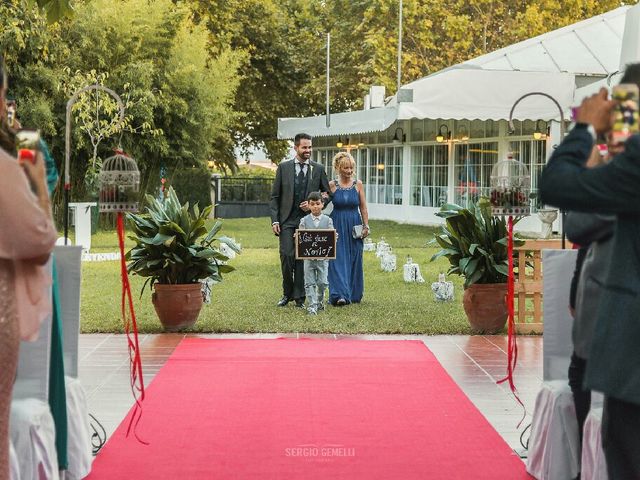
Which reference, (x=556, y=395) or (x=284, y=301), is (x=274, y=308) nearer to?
(x=284, y=301)

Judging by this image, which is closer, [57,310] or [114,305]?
[57,310]

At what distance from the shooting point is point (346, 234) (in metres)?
13.0

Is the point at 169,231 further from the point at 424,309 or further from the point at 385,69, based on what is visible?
the point at 385,69

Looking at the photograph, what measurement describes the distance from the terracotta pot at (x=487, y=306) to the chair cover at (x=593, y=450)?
17.9ft

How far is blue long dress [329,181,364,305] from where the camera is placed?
42.3 feet

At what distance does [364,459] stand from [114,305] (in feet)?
24.5

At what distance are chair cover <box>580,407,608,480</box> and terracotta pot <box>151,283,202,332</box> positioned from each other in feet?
19.8

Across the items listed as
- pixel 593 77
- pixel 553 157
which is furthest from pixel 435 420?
pixel 593 77

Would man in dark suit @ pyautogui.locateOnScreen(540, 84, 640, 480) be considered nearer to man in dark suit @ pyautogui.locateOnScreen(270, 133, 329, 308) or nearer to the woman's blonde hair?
man in dark suit @ pyautogui.locateOnScreen(270, 133, 329, 308)

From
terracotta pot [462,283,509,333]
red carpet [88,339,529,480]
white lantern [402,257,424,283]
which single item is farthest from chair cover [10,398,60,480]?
white lantern [402,257,424,283]

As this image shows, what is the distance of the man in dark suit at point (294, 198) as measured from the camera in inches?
491

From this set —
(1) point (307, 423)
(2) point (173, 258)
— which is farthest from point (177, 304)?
(1) point (307, 423)

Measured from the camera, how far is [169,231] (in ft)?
35.0

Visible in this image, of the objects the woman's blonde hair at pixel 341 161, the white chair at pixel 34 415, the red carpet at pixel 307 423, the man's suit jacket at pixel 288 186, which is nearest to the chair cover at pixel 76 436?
the red carpet at pixel 307 423
